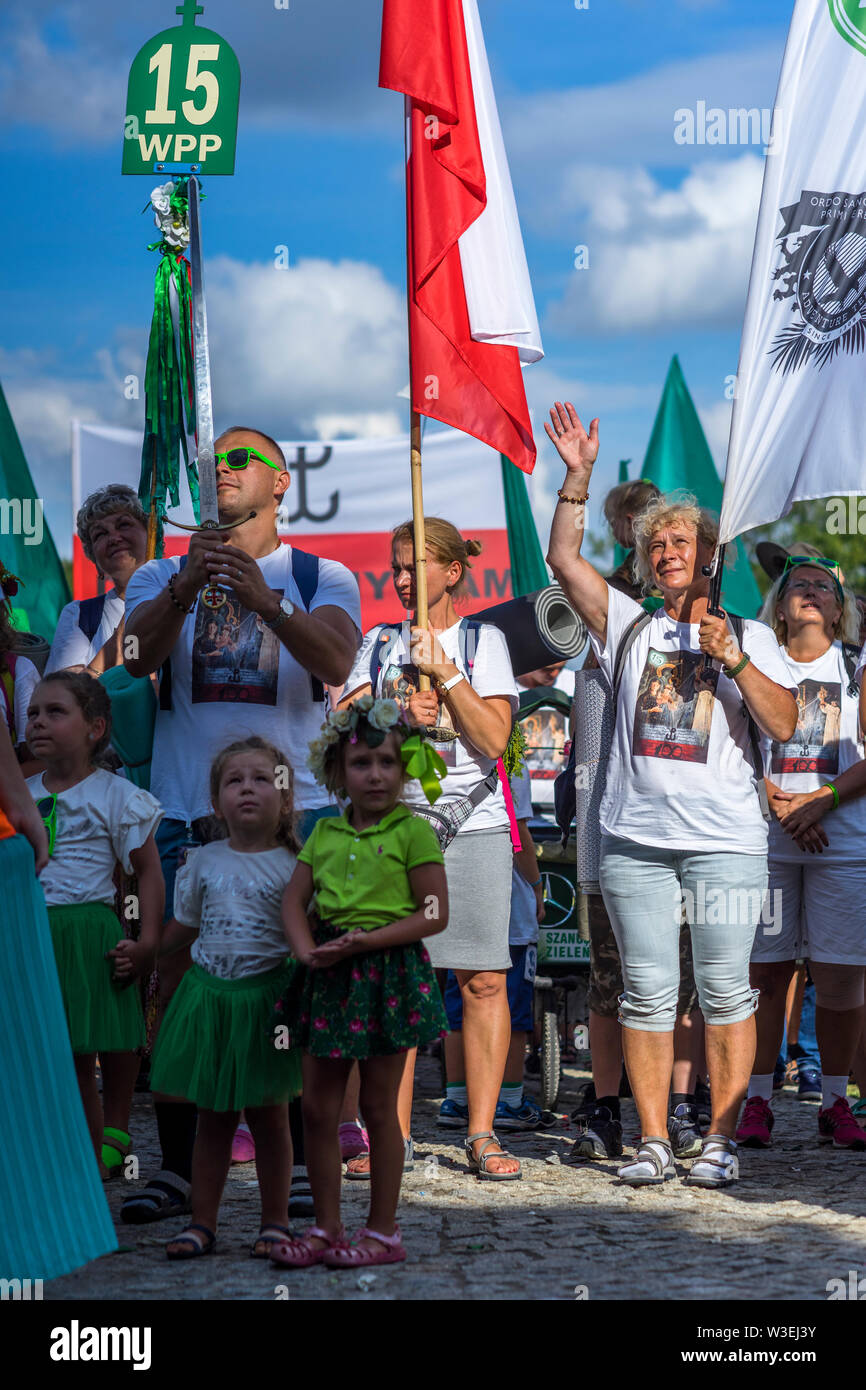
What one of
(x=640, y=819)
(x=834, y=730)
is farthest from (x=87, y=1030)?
(x=834, y=730)

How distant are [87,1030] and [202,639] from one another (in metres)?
1.18

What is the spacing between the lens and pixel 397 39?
5.02 meters

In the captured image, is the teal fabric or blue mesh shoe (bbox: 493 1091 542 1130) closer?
the teal fabric

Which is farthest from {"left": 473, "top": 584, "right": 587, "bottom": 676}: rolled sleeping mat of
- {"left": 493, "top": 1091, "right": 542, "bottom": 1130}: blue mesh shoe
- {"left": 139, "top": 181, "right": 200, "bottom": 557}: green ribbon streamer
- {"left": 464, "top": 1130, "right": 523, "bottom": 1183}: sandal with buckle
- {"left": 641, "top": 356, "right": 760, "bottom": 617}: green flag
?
{"left": 641, "top": 356, "right": 760, "bottom": 617}: green flag

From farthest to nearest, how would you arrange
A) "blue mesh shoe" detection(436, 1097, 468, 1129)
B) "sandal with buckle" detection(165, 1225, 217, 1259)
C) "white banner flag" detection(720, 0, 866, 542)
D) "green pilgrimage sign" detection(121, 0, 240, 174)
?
"blue mesh shoe" detection(436, 1097, 468, 1129) → "white banner flag" detection(720, 0, 866, 542) → "green pilgrimage sign" detection(121, 0, 240, 174) → "sandal with buckle" detection(165, 1225, 217, 1259)

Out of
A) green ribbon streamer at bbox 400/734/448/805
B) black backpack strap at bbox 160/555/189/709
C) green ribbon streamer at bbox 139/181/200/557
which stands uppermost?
green ribbon streamer at bbox 139/181/200/557

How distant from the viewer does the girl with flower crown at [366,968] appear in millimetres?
3768

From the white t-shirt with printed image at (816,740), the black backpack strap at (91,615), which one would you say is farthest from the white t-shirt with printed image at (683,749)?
the black backpack strap at (91,615)

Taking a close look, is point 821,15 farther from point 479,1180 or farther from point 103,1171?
point 103,1171

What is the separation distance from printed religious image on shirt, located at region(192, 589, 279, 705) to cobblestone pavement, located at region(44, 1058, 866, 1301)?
149cm

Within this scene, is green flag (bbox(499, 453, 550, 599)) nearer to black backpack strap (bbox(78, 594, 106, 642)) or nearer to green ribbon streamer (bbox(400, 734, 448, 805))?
black backpack strap (bbox(78, 594, 106, 642))

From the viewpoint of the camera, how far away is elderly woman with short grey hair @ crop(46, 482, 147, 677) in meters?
5.54

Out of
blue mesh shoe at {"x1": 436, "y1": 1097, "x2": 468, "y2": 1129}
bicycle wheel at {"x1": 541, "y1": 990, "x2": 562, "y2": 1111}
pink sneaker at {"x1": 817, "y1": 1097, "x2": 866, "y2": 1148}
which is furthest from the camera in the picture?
bicycle wheel at {"x1": 541, "y1": 990, "x2": 562, "y2": 1111}

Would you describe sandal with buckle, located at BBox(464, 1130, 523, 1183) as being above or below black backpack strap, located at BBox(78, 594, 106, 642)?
below
